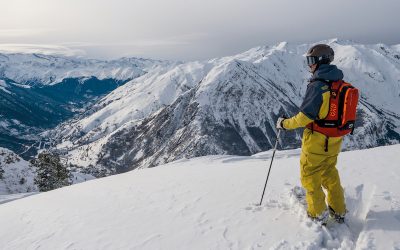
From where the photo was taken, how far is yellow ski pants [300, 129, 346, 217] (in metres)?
8.34

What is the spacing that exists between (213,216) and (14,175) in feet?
245

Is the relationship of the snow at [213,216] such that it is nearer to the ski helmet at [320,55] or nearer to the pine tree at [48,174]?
the ski helmet at [320,55]

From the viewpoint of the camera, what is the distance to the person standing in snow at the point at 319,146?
26.2 ft

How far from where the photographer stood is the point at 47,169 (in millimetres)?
65000

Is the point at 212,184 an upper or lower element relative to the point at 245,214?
lower

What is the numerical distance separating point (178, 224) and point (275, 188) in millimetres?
3431

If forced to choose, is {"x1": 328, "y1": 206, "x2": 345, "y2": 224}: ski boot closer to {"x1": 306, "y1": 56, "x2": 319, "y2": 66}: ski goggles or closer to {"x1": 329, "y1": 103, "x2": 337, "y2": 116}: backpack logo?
{"x1": 329, "y1": 103, "x2": 337, "y2": 116}: backpack logo

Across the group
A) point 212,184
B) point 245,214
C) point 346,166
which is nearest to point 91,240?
point 245,214

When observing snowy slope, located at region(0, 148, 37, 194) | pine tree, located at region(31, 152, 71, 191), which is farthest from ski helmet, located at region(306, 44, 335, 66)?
snowy slope, located at region(0, 148, 37, 194)

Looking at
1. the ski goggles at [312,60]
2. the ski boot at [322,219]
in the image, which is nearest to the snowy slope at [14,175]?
the ski boot at [322,219]

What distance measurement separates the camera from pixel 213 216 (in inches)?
377

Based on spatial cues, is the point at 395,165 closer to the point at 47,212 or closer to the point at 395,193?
the point at 395,193

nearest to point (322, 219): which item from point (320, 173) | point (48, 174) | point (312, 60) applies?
point (320, 173)

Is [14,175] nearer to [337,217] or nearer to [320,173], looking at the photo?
[320,173]
